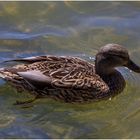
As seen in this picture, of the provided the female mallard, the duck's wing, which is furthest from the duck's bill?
the duck's wing

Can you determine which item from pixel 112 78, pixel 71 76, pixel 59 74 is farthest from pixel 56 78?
pixel 112 78

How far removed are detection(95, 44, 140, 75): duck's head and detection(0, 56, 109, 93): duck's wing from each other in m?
0.16

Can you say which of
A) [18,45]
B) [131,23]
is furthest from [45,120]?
[131,23]

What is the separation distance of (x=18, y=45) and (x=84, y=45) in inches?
42.2

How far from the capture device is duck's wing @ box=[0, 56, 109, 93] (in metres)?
6.77

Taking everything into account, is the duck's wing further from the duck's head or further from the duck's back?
the duck's head

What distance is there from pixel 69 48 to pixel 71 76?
1268 millimetres

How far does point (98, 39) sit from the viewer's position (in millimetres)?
8344

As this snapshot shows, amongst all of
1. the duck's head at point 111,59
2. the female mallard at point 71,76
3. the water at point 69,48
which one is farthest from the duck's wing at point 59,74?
the water at point 69,48

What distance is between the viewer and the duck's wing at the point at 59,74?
→ 6.77 meters

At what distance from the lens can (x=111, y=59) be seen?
23.3 feet

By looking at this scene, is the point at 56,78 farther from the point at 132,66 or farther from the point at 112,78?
the point at 132,66

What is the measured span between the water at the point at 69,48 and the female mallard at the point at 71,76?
176 millimetres

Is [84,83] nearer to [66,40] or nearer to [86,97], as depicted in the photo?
[86,97]
